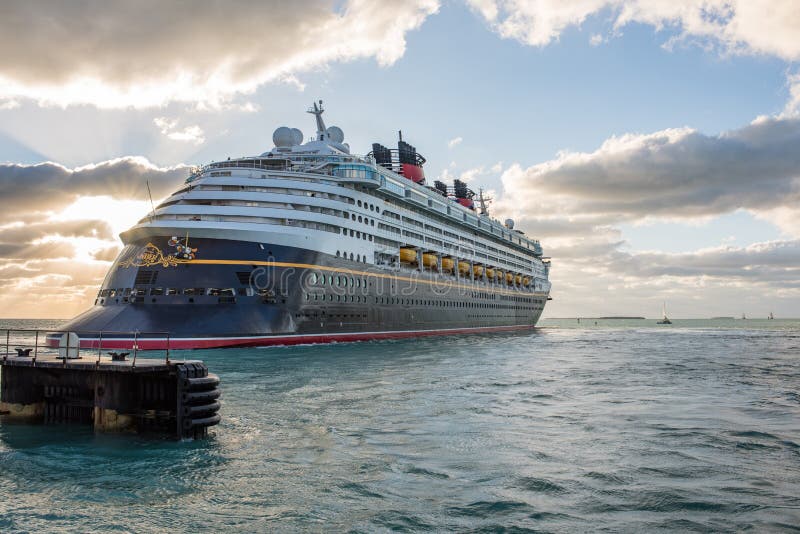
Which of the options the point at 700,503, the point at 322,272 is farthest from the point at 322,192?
the point at 700,503

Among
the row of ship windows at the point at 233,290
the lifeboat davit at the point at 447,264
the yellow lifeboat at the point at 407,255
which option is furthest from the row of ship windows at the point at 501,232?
the row of ship windows at the point at 233,290

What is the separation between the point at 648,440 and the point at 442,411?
5584 mm

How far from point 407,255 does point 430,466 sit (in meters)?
44.8

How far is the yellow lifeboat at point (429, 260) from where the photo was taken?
197 feet

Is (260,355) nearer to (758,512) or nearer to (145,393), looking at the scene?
(145,393)

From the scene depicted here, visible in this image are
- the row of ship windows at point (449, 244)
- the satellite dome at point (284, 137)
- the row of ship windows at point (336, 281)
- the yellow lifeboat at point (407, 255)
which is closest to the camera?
the row of ship windows at point (336, 281)

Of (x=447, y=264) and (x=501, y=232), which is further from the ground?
(x=501, y=232)

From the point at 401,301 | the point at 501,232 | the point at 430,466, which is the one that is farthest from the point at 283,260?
the point at 501,232

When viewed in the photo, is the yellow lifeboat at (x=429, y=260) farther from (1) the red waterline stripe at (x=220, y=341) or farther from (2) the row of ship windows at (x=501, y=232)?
(1) the red waterline stripe at (x=220, y=341)

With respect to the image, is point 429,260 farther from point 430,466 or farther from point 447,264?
point 430,466

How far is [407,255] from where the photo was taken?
182 ft

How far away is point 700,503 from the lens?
349 inches

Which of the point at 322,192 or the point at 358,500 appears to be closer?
the point at 358,500

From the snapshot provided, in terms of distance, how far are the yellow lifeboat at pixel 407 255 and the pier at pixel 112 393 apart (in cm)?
4073
